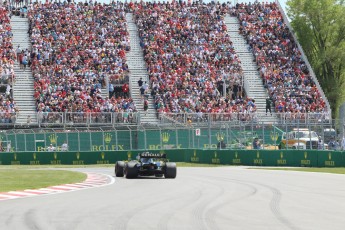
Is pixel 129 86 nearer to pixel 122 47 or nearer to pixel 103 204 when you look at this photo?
pixel 122 47

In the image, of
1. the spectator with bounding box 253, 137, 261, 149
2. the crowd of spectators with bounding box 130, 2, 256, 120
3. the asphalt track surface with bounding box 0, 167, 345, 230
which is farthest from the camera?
the crowd of spectators with bounding box 130, 2, 256, 120

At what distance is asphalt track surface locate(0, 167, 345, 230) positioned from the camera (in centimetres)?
1375

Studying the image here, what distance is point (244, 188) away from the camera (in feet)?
76.7

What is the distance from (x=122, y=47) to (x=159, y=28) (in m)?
4.15

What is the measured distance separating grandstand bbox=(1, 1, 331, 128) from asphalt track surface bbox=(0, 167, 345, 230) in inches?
1091

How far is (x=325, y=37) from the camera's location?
77125 mm

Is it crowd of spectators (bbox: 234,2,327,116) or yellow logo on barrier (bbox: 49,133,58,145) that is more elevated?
crowd of spectators (bbox: 234,2,327,116)

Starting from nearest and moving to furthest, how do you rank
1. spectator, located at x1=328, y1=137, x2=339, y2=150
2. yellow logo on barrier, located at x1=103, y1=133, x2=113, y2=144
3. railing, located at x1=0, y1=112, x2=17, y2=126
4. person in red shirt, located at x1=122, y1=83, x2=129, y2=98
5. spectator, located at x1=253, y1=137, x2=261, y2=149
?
spectator, located at x1=328, y1=137, x2=339, y2=150 < spectator, located at x1=253, y1=137, x2=261, y2=149 < yellow logo on barrier, located at x1=103, y1=133, x2=113, y2=144 < railing, located at x1=0, y1=112, x2=17, y2=126 < person in red shirt, located at x1=122, y1=83, x2=129, y2=98

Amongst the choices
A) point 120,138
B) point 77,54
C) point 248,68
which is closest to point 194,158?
point 120,138

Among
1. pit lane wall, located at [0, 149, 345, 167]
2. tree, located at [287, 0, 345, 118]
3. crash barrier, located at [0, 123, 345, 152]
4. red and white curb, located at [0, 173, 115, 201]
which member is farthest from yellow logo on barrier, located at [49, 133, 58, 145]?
tree, located at [287, 0, 345, 118]

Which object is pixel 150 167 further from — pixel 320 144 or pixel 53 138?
pixel 53 138

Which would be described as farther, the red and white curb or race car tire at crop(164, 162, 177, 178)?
race car tire at crop(164, 162, 177, 178)

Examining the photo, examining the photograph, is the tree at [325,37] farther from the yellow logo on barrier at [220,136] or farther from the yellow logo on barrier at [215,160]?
the yellow logo on barrier at [215,160]

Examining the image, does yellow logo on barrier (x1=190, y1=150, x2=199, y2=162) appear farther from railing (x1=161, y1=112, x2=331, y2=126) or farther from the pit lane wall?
railing (x1=161, y1=112, x2=331, y2=126)
